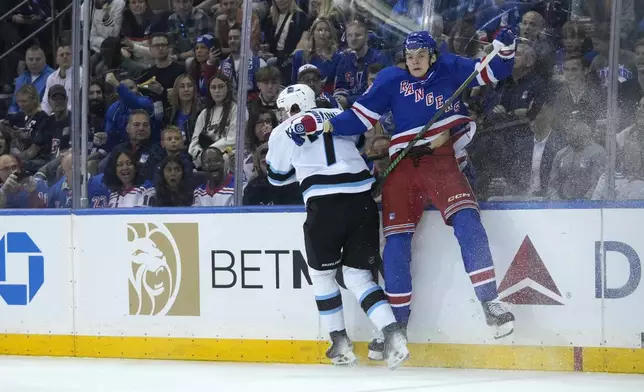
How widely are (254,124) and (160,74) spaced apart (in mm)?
668

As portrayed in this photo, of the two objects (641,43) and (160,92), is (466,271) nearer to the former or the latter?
(641,43)

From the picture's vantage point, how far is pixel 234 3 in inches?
222

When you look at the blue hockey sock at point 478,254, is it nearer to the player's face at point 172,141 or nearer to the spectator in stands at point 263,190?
the spectator in stands at point 263,190

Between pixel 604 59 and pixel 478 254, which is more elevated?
pixel 604 59

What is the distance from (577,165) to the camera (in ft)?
16.2

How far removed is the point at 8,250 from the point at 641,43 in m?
3.31

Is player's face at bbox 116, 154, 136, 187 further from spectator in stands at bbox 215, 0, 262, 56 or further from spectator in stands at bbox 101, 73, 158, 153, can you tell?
spectator in stands at bbox 215, 0, 262, 56

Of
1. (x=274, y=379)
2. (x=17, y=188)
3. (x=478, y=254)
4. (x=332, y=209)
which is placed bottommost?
(x=274, y=379)

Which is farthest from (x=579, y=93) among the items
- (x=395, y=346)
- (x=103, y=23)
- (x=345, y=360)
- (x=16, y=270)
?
(x=16, y=270)

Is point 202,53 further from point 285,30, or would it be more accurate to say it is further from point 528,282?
point 528,282

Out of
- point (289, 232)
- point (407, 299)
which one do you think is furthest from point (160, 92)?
point (407, 299)

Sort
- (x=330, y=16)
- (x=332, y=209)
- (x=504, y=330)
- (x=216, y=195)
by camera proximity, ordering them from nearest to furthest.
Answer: (x=504, y=330), (x=332, y=209), (x=330, y=16), (x=216, y=195)

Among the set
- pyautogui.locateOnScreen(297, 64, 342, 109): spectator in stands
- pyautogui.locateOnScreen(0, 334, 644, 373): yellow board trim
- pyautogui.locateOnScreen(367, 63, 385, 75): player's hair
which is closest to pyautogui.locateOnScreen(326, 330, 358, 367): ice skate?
pyautogui.locateOnScreen(0, 334, 644, 373): yellow board trim

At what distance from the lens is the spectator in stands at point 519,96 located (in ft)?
16.5
